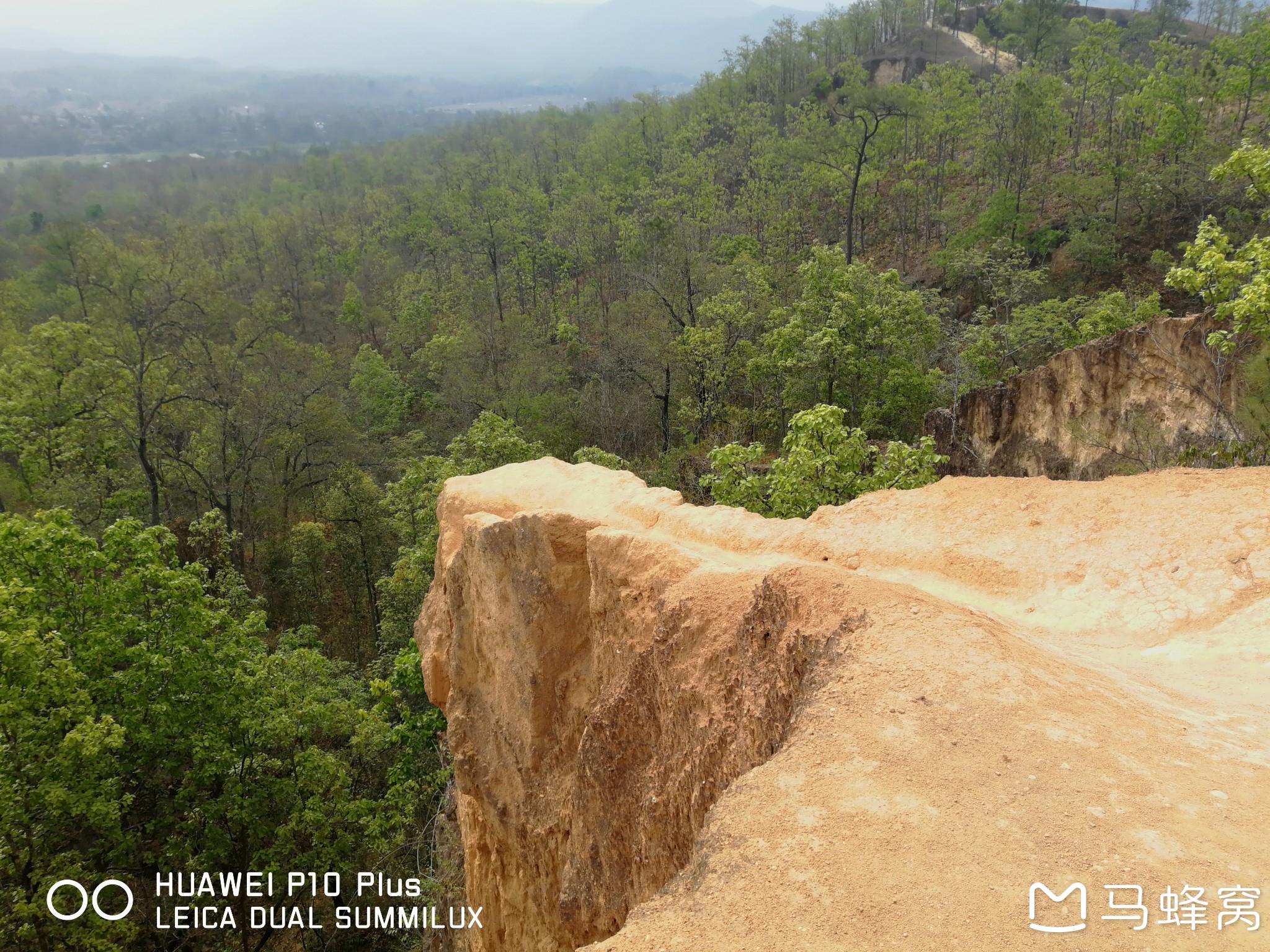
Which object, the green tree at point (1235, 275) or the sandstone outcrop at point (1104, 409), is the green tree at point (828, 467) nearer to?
the sandstone outcrop at point (1104, 409)

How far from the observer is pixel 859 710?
283 inches

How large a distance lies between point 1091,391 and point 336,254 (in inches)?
2780

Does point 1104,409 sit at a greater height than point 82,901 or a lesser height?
greater

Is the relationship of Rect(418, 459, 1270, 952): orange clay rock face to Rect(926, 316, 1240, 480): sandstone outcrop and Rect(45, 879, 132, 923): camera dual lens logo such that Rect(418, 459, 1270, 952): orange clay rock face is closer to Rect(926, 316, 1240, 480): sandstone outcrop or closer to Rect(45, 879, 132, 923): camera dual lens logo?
Rect(45, 879, 132, 923): camera dual lens logo

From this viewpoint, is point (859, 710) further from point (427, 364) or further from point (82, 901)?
point (427, 364)

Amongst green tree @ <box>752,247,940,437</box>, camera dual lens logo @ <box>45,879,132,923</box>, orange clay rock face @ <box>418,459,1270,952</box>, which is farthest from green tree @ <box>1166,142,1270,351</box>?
camera dual lens logo @ <box>45,879,132,923</box>

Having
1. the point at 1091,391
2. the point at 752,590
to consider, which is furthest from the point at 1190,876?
the point at 1091,391

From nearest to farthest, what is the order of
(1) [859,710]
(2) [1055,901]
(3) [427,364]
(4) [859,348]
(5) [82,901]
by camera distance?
(2) [1055,901] < (1) [859,710] < (5) [82,901] < (4) [859,348] < (3) [427,364]

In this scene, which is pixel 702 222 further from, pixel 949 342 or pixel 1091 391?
pixel 1091 391

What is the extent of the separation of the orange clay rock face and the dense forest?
18.2ft

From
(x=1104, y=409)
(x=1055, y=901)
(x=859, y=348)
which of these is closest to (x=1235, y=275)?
(x=1104, y=409)

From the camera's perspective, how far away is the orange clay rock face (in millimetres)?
5504

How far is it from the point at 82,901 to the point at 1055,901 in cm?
1681

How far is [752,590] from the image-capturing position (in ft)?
31.4
